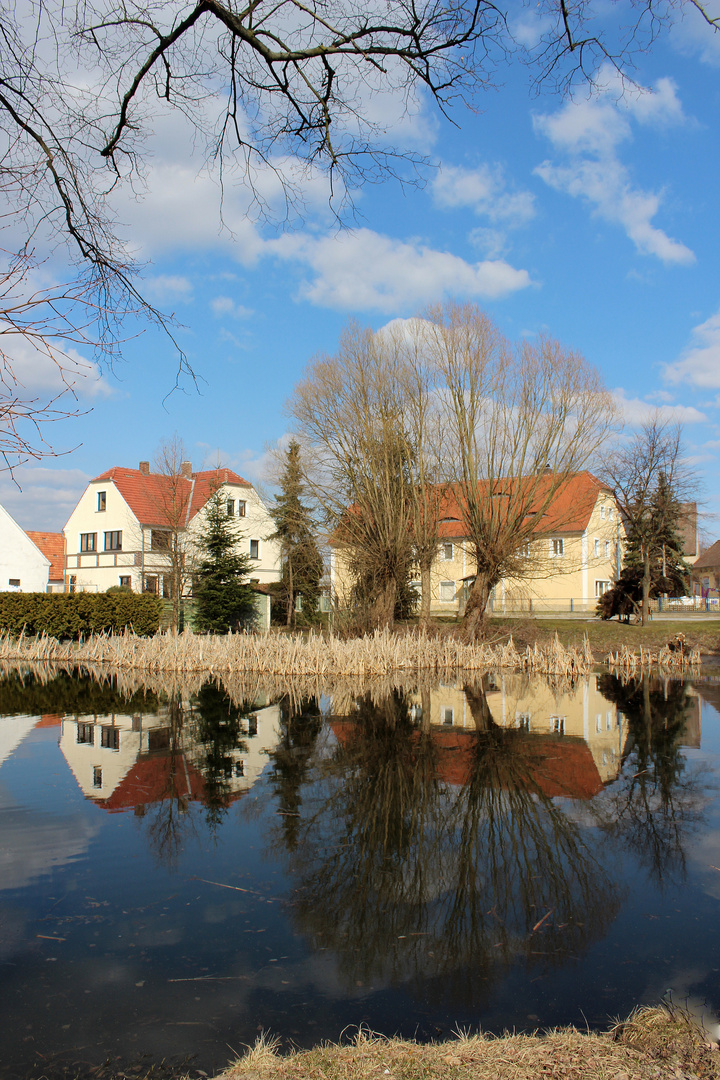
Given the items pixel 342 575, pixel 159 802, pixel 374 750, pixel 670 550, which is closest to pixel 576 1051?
pixel 159 802

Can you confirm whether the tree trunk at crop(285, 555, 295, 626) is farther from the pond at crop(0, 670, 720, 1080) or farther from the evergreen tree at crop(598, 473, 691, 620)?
the pond at crop(0, 670, 720, 1080)

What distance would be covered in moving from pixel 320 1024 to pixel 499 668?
17364 mm

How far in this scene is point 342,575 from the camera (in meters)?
28.4

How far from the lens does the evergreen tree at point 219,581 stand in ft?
97.8

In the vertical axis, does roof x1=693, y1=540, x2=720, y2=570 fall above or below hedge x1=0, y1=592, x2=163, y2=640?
above

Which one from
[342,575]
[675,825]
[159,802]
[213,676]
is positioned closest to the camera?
[675,825]

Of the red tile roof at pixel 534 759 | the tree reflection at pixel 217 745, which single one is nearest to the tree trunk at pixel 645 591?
the tree reflection at pixel 217 745

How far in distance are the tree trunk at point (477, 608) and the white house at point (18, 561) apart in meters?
28.5

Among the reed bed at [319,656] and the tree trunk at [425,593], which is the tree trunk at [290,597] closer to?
the tree trunk at [425,593]

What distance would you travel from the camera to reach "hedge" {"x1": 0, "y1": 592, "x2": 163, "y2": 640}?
27203 mm

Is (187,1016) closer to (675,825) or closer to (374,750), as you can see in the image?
(675,825)

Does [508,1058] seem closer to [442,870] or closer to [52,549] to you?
[442,870]

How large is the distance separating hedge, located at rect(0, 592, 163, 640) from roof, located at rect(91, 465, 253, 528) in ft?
28.1

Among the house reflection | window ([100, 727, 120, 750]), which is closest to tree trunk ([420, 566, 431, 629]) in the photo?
the house reflection
